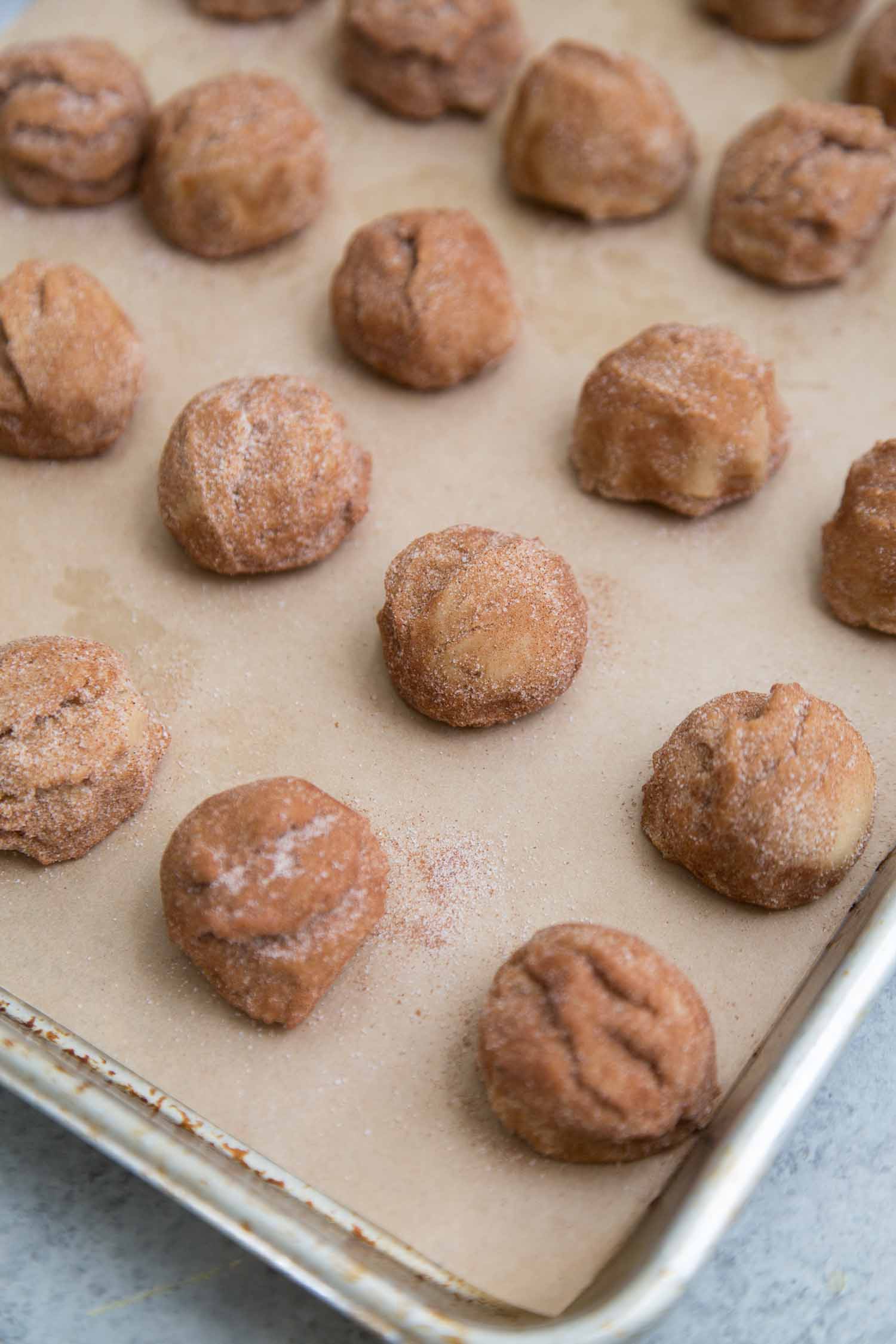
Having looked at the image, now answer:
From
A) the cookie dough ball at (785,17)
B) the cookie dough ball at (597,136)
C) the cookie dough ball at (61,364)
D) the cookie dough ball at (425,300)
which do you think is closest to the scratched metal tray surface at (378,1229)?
the cookie dough ball at (61,364)

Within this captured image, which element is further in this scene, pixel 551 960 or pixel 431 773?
pixel 431 773

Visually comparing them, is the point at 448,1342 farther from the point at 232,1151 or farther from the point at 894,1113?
the point at 894,1113

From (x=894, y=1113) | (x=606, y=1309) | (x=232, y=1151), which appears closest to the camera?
(x=606, y=1309)

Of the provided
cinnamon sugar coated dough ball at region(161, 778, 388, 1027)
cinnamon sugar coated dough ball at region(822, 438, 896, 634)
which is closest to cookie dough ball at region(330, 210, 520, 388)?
cinnamon sugar coated dough ball at region(822, 438, 896, 634)

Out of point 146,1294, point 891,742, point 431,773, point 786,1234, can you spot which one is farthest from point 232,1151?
point 891,742

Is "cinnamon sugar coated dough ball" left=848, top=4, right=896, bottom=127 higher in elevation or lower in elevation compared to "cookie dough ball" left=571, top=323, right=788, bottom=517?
higher

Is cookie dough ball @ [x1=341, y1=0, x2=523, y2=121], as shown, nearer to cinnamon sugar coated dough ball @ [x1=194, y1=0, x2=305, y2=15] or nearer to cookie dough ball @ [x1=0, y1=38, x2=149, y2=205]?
cinnamon sugar coated dough ball @ [x1=194, y1=0, x2=305, y2=15]

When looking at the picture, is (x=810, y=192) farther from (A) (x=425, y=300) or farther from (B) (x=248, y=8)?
(B) (x=248, y=8)

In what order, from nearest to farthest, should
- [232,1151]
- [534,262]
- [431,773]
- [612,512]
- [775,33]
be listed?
[232,1151], [431,773], [612,512], [534,262], [775,33]
